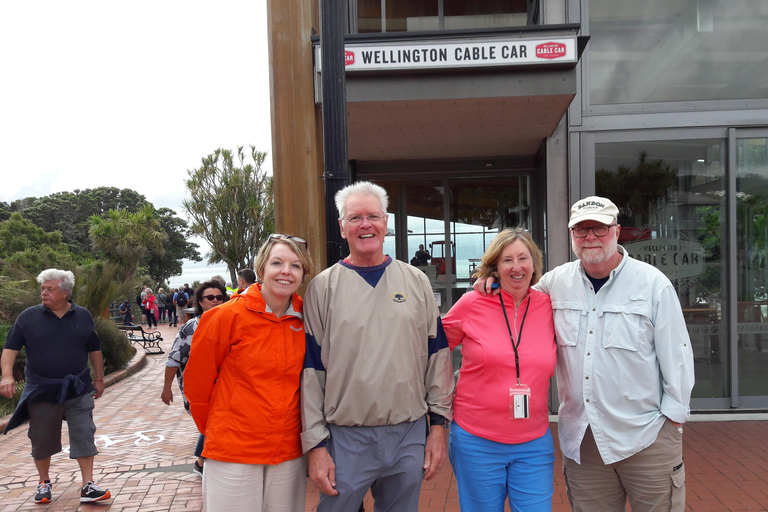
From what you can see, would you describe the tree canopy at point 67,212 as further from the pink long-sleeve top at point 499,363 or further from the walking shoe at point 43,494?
the pink long-sleeve top at point 499,363

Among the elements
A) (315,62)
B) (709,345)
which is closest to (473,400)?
(315,62)

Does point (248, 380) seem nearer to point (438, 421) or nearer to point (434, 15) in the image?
point (438, 421)

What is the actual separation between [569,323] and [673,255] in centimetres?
440

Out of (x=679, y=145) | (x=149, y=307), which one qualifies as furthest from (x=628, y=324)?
(x=149, y=307)

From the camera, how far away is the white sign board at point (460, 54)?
4.83 metres

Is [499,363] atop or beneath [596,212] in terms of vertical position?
beneath

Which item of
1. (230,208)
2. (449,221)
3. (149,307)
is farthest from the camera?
(230,208)

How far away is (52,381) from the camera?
4.58 m

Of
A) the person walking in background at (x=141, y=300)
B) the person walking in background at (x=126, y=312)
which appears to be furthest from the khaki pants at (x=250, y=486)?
the person walking in background at (x=141, y=300)

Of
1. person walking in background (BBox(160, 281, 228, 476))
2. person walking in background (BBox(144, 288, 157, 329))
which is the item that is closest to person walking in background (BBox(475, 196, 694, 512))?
person walking in background (BBox(160, 281, 228, 476))

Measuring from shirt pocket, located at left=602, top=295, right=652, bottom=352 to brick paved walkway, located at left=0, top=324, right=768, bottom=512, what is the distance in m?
1.97

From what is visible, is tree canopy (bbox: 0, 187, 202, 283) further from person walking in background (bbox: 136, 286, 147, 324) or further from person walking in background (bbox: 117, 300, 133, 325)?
person walking in background (bbox: 117, 300, 133, 325)

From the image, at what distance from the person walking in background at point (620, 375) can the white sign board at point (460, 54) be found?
2.54 m

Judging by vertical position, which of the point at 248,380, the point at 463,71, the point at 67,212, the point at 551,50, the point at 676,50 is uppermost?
the point at 67,212
